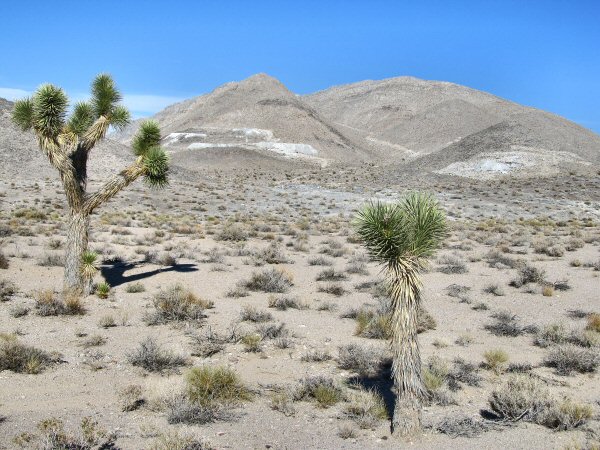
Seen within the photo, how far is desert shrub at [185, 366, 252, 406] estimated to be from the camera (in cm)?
768

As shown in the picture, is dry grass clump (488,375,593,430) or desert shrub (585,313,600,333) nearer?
dry grass clump (488,375,593,430)

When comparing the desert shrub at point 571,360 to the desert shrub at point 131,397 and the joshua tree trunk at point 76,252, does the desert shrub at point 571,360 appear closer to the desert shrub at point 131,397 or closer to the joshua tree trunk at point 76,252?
the desert shrub at point 131,397

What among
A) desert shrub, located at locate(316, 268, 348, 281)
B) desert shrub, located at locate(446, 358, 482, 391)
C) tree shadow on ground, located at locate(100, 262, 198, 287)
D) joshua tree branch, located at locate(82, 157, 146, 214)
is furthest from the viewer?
desert shrub, located at locate(316, 268, 348, 281)

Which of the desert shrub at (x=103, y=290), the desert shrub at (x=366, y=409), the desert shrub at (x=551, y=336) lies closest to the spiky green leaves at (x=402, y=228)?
the desert shrub at (x=366, y=409)

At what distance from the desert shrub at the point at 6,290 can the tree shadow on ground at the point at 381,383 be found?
27.9ft

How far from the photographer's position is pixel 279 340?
1050 centimetres

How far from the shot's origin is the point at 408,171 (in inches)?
2383

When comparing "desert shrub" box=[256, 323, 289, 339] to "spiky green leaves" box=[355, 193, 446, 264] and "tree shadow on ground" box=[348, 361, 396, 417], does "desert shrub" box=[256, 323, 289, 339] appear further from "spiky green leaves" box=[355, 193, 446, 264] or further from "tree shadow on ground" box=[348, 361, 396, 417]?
"spiky green leaves" box=[355, 193, 446, 264]

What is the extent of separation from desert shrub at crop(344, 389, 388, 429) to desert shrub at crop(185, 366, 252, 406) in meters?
1.52

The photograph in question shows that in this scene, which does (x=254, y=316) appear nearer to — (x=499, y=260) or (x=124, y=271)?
(x=124, y=271)

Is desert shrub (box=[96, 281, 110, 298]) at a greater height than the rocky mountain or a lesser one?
lesser

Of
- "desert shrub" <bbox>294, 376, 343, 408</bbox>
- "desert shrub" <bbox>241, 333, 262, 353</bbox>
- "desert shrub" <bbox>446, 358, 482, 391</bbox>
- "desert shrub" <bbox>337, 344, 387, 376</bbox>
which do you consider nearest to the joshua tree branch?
"desert shrub" <bbox>241, 333, 262, 353</bbox>

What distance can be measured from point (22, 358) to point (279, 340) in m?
4.43

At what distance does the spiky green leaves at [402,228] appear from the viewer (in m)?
6.66
